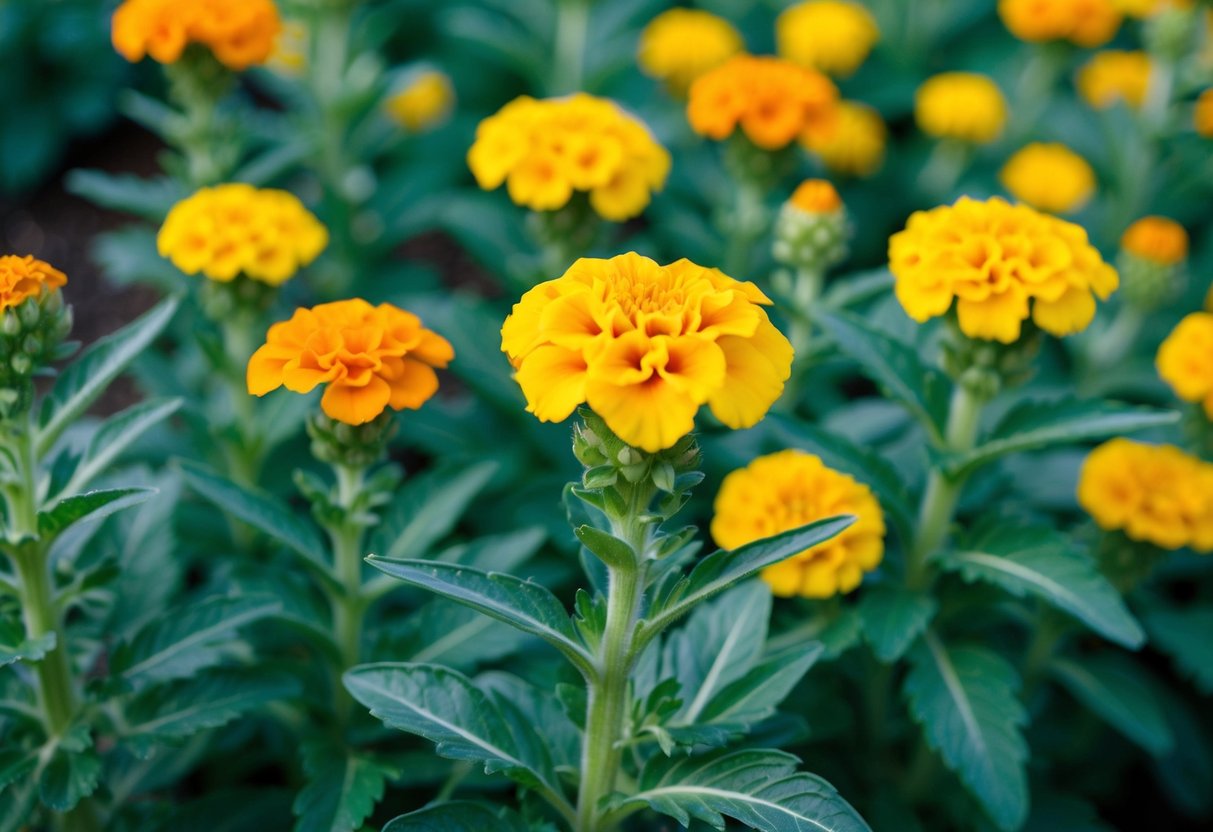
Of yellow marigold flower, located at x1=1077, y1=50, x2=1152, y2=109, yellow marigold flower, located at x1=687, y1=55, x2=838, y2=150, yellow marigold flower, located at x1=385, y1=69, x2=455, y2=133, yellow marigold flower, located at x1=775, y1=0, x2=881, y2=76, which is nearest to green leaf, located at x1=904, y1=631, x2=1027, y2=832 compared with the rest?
yellow marigold flower, located at x1=687, y1=55, x2=838, y2=150

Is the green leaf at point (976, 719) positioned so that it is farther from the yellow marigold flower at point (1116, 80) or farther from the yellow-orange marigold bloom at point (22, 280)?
the yellow marigold flower at point (1116, 80)

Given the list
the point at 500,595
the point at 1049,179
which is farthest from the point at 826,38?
the point at 500,595

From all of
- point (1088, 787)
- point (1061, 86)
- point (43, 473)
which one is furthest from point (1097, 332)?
point (43, 473)

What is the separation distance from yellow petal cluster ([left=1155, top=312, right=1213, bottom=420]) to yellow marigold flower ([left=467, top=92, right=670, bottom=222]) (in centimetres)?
115

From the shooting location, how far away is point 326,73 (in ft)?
10.8

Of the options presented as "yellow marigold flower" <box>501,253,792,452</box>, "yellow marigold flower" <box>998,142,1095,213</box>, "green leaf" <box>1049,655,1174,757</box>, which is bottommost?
"green leaf" <box>1049,655,1174,757</box>

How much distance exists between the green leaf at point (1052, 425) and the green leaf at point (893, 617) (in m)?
0.24

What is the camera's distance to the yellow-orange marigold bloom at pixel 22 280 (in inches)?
58.7

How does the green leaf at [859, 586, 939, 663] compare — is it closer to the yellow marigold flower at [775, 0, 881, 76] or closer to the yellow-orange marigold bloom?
the yellow-orange marigold bloom

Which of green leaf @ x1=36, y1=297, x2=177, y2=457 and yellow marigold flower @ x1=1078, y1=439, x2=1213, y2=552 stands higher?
green leaf @ x1=36, y1=297, x2=177, y2=457

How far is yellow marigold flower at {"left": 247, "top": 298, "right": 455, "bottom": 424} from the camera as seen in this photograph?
5.07ft

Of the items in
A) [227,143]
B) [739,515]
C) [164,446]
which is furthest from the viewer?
[227,143]

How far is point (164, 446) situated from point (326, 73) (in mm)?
1348

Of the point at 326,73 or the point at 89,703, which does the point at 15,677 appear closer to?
the point at 89,703
